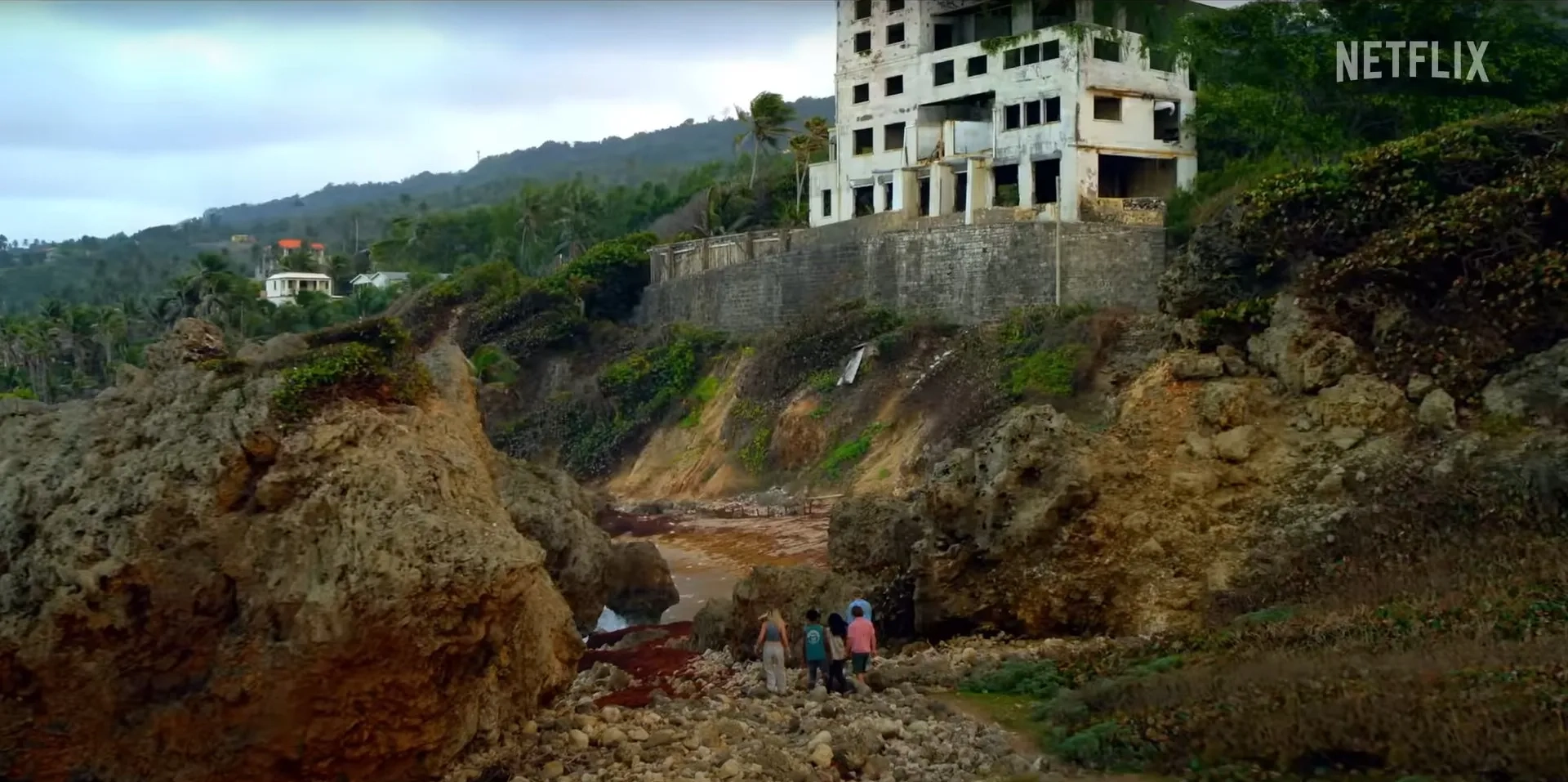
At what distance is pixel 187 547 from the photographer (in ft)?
40.5

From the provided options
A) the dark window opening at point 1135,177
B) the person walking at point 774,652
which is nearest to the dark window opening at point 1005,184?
the dark window opening at point 1135,177

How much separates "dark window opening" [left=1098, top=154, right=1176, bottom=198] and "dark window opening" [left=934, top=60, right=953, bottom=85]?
18.8 ft

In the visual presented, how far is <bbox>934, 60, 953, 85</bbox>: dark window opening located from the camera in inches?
1848

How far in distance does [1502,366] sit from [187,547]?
546 inches

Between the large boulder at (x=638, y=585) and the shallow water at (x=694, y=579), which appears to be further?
the shallow water at (x=694, y=579)

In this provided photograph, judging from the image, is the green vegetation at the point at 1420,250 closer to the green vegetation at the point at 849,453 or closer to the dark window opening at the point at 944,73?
the green vegetation at the point at 849,453

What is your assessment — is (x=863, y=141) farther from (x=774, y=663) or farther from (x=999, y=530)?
(x=774, y=663)

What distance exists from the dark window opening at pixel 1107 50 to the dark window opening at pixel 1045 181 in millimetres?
3271

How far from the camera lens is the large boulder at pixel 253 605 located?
38.4 ft

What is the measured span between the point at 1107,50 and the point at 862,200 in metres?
10.1

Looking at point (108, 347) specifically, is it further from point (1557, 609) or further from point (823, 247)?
point (1557, 609)

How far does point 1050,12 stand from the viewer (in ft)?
151

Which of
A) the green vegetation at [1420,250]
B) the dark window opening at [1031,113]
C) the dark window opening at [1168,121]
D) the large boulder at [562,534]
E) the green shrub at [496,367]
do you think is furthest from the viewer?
the green shrub at [496,367]

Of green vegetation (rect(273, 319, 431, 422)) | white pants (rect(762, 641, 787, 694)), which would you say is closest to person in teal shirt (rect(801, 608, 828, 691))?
white pants (rect(762, 641, 787, 694))
